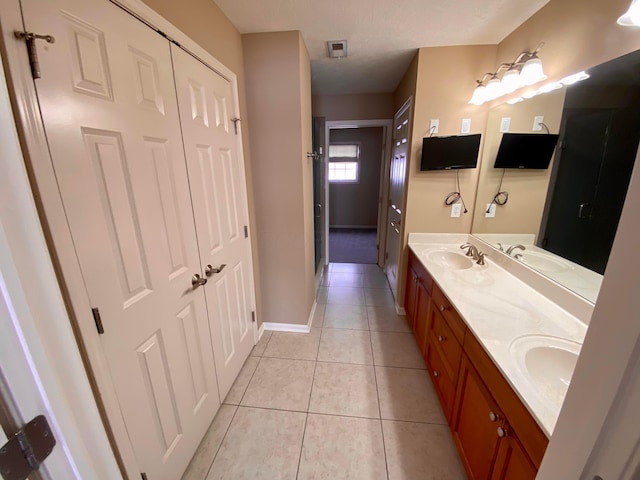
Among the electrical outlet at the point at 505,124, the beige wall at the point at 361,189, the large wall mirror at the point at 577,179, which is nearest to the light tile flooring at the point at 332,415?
the large wall mirror at the point at 577,179

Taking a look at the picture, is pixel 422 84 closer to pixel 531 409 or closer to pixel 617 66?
pixel 617 66

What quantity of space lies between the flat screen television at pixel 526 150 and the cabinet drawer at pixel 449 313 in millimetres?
1018

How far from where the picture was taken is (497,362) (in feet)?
3.25

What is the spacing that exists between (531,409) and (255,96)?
2.33m

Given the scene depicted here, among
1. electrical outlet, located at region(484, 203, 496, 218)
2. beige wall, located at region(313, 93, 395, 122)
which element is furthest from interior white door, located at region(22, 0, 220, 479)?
beige wall, located at region(313, 93, 395, 122)

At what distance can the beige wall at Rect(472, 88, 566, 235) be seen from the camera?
5.12 ft

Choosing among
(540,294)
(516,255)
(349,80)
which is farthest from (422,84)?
(540,294)

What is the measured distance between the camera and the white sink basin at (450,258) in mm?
2095

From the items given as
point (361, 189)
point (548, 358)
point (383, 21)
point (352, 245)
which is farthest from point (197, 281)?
point (361, 189)

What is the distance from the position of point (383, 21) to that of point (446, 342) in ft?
7.01

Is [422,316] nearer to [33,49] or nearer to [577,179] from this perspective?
[577,179]

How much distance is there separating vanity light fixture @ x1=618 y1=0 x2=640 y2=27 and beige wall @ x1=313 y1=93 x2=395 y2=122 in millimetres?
2385

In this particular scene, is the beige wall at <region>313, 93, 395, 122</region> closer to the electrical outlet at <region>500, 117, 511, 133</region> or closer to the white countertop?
the electrical outlet at <region>500, 117, 511, 133</region>

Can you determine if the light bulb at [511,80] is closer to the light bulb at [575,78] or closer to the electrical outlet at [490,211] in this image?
the light bulb at [575,78]
